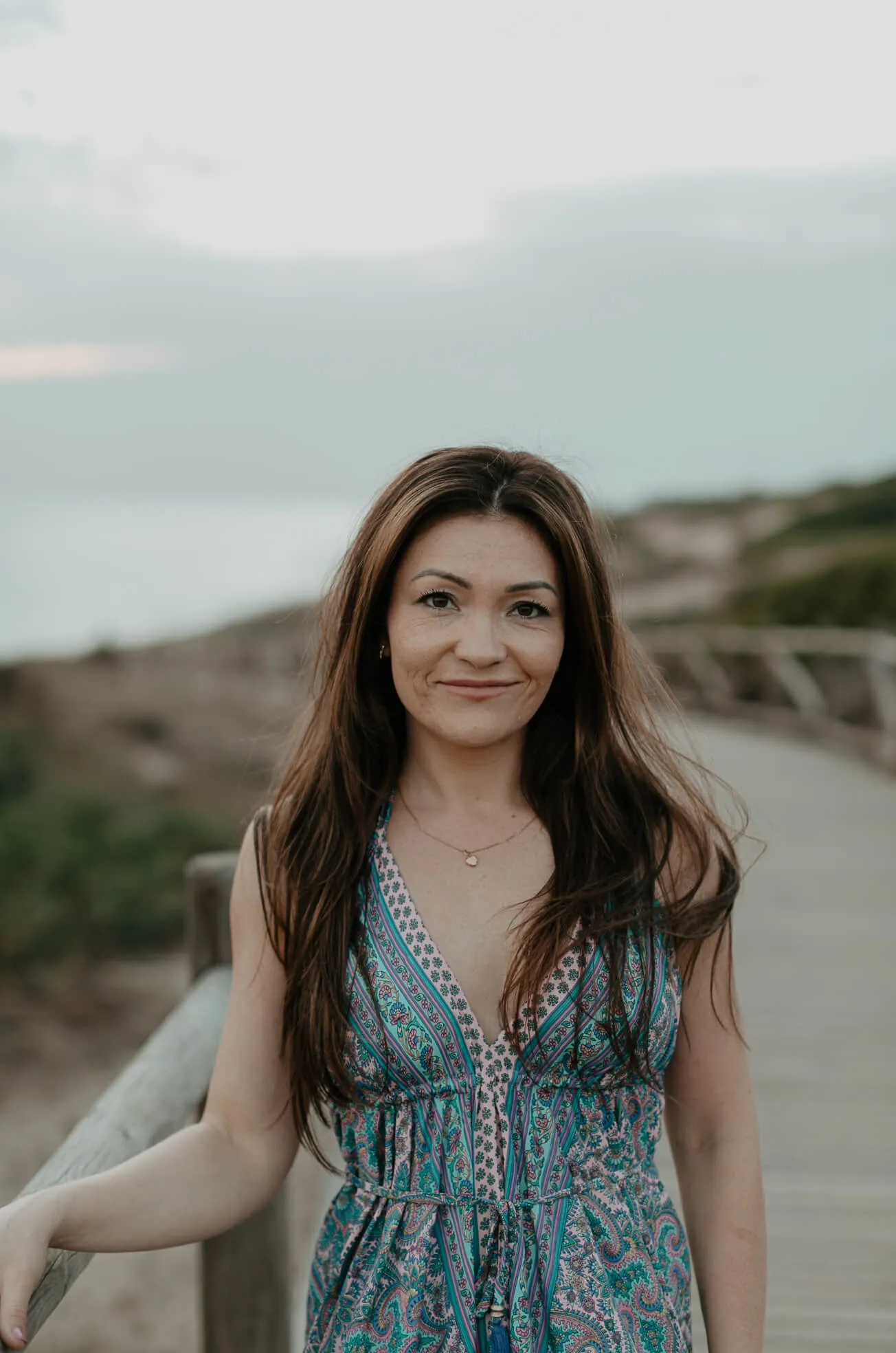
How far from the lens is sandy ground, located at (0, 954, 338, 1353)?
5180 mm

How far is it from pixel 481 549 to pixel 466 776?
281mm

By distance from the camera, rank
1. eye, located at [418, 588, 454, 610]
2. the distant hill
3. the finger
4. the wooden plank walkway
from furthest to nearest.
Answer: the distant hill < the wooden plank walkway < eye, located at [418, 588, 454, 610] < the finger

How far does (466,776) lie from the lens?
67.6 inches

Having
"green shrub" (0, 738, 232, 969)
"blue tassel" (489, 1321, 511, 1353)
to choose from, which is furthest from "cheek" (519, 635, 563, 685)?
"green shrub" (0, 738, 232, 969)

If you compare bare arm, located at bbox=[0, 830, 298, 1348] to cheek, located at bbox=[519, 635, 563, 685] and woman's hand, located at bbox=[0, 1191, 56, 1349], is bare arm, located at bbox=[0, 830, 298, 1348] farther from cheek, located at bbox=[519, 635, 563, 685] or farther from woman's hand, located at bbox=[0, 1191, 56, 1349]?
cheek, located at bbox=[519, 635, 563, 685]

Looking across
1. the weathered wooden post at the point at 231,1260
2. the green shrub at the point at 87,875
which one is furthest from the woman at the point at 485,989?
the green shrub at the point at 87,875

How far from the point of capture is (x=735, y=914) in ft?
20.8

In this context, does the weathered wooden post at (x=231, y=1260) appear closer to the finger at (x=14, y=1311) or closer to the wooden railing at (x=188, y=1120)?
the wooden railing at (x=188, y=1120)

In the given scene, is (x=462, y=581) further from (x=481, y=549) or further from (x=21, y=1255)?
(x=21, y=1255)

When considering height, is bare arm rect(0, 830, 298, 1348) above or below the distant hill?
below

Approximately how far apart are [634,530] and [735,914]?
3442 centimetres

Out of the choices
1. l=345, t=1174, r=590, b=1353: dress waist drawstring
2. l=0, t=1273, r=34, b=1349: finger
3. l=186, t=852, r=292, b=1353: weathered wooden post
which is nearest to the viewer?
l=0, t=1273, r=34, b=1349: finger

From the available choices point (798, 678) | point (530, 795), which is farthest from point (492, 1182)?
point (798, 678)

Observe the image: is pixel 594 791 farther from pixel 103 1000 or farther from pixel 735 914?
pixel 103 1000
